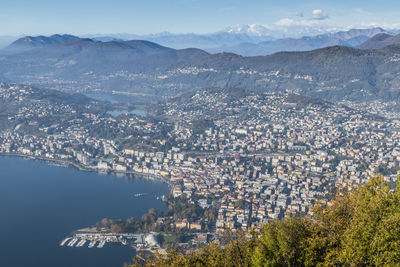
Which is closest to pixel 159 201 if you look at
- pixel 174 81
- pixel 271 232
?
pixel 271 232

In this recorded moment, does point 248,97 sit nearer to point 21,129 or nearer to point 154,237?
point 21,129

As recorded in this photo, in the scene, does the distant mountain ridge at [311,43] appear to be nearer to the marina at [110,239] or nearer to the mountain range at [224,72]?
the mountain range at [224,72]

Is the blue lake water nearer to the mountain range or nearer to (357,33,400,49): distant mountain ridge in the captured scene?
the mountain range

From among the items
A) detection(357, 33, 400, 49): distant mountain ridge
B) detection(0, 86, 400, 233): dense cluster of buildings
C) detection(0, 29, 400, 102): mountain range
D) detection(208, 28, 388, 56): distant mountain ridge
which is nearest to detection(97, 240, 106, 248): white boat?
detection(0, 86, 400, 233): dense cluster of buildings

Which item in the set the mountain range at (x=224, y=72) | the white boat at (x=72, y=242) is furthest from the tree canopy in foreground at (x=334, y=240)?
the mountain range at (x=224, y=72)

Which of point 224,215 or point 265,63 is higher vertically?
point 265,63

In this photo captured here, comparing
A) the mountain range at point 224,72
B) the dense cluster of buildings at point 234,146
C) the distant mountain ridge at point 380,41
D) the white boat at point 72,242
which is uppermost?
the distant mountain ridge at point 380,41
